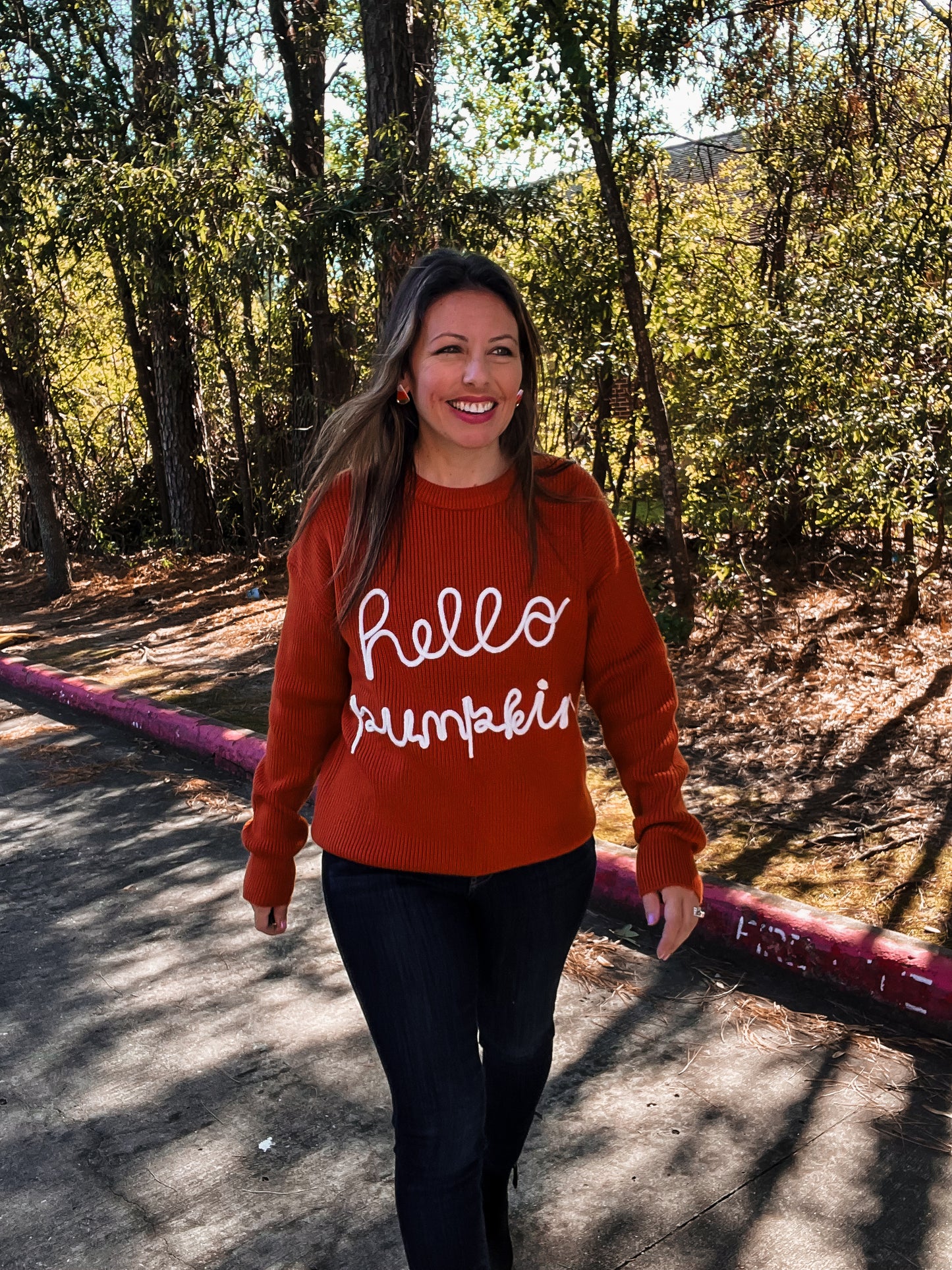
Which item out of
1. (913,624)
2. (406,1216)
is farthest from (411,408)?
(913,624)

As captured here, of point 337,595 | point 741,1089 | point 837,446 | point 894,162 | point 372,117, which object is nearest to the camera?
point 337,595

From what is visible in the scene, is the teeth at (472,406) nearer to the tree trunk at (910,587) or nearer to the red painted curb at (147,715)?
the red painted curb at (147,715)

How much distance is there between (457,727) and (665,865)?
0.49 metres

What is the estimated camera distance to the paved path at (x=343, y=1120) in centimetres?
289

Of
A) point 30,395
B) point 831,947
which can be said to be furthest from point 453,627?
point 30,395

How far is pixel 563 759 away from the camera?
2.43 metres

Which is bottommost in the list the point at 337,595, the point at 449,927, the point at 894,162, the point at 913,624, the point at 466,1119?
the point at 913,624

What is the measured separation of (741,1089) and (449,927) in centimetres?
159

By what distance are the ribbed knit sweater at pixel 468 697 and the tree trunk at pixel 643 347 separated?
532cm

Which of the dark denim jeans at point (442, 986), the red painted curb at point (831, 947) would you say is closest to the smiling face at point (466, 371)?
the dark denim jeans at point (442, 986)

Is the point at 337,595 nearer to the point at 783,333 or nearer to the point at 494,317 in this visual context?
the point at 494,317

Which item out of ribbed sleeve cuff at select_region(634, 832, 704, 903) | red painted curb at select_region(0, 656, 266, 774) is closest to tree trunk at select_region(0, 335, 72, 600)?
red painted curb at select_region(0, 656, 266, 774)

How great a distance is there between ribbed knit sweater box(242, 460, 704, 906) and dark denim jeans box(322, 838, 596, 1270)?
6cm

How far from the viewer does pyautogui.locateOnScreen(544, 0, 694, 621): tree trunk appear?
7547 millimetres
